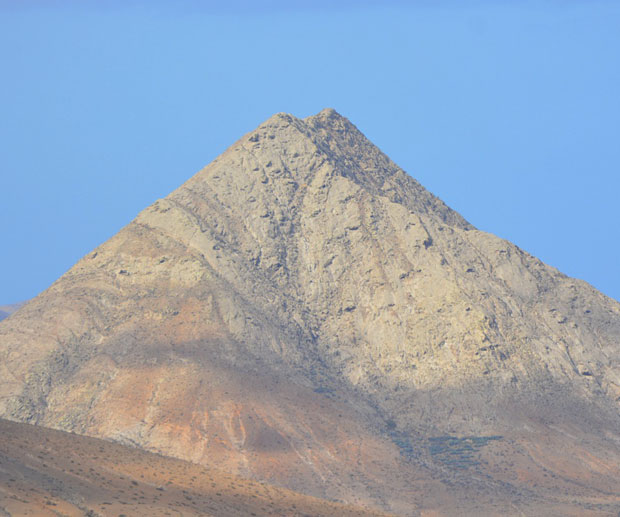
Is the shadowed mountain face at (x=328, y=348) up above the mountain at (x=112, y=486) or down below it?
above

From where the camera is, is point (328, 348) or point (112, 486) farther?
point (328, 348)

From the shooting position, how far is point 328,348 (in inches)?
5782

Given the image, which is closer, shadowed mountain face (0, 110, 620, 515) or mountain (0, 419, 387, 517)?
mountain (0, 419, 387, 517)

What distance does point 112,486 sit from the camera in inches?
2758

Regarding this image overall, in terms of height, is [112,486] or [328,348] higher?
[328,348]

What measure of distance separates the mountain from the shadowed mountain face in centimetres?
3518

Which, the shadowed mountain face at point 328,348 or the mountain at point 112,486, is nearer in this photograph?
the mountain at point 112,486

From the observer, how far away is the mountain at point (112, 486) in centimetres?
6091

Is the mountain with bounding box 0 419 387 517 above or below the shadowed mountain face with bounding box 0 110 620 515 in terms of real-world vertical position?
below

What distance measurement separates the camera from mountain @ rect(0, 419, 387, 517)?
60906mm

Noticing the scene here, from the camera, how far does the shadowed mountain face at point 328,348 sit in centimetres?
12419

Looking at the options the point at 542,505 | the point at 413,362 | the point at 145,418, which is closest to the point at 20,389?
the point at 145,418

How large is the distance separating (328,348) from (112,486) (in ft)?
256

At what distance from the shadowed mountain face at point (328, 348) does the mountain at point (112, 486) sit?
35.2m
